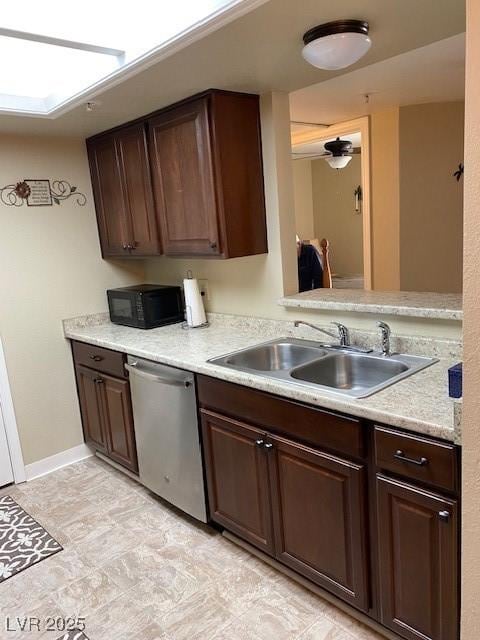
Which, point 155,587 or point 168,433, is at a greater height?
point 168,433

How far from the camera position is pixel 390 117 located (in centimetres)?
388

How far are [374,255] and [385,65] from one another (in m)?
1.77

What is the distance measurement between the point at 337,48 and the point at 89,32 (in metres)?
0.94

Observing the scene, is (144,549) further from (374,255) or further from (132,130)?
(374,255)

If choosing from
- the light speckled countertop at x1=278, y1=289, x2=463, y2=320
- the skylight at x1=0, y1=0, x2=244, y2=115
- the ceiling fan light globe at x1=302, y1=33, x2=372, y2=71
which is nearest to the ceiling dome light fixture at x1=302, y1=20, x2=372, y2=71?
the ceiling fan light globe at x1=302, y1=33, x2=372, y2=71

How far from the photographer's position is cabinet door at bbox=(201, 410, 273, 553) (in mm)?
2031

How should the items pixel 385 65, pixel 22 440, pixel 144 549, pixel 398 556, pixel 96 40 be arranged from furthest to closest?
pixel 22 440 < pixel 385 65 < pixel 144 549 < pixel 96 40 < pixel 398 556

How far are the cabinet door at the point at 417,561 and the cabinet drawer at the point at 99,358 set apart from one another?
1.67 meters

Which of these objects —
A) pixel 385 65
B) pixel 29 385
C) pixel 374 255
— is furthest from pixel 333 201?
pixel 29 385

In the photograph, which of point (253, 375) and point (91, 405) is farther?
point (91, 405)

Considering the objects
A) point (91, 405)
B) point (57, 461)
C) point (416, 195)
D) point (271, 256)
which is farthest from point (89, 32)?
point (416, 195)

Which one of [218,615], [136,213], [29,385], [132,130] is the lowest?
[218,615]

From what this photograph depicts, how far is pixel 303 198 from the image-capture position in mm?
8531

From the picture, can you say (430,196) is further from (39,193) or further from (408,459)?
(408,459)
